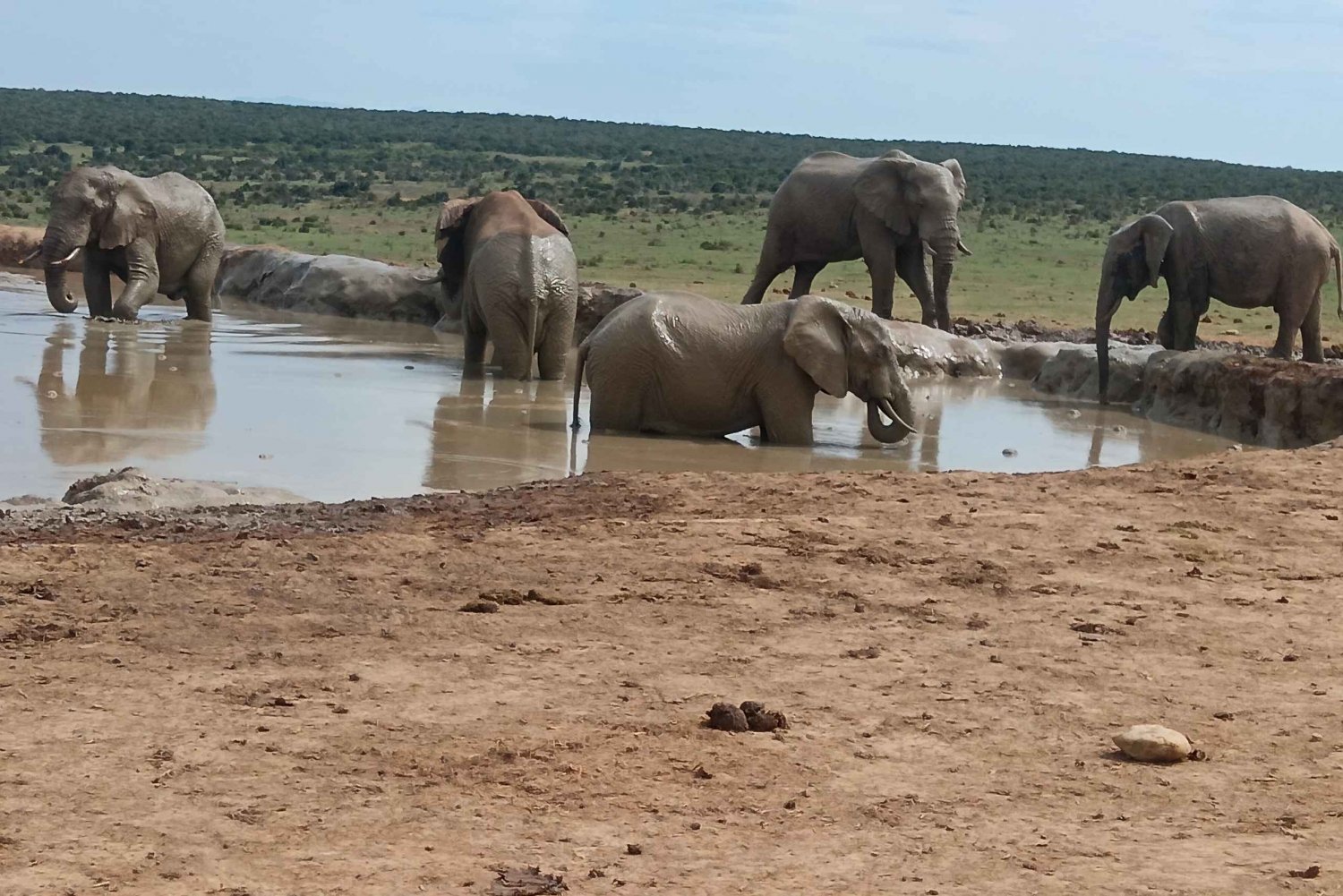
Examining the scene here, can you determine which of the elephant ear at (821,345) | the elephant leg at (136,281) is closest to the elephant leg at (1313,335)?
the elephant ear at (821,345)

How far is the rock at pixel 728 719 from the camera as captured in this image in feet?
16.6

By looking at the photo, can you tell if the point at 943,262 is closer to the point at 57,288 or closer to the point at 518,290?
the point at 518,290

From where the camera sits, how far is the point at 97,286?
1836 centimetres

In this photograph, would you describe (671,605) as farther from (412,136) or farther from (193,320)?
(412,136)

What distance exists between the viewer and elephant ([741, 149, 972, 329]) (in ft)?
58.5

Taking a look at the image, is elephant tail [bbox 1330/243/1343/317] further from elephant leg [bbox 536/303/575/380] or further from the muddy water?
elephant leg [bbox 536/303/575/380]

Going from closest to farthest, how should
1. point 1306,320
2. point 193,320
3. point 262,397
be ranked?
point 262,397 → point 1306,320 → point 193,320

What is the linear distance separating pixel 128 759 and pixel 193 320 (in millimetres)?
14788

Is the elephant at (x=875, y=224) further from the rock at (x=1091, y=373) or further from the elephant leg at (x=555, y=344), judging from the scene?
the elephant leg at (x=555, y=344)

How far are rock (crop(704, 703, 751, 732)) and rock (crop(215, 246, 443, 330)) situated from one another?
49.3 feet

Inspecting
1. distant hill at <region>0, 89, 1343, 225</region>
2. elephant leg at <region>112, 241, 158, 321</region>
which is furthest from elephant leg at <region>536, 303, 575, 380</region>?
distant hill at <region>0, 89, 1343, 225</region>

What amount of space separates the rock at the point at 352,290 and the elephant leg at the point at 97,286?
3.12m

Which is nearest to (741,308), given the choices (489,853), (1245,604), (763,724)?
(1245,604)

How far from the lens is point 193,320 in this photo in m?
18.8
